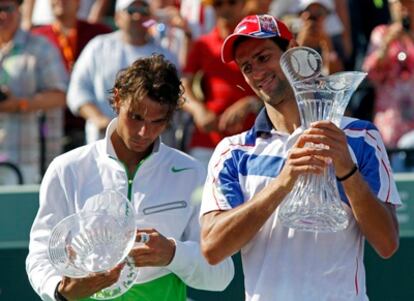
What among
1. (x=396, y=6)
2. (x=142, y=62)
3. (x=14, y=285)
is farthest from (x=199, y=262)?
(x=396, y=6)

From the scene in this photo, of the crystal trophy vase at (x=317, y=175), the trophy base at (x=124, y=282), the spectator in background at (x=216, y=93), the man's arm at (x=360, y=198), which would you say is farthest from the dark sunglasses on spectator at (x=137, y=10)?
the man's arm at (x=360, y=198)

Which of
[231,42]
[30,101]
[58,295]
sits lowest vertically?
[30,101]

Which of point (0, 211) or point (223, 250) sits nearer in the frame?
point (223, 250)

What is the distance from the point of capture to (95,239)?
13.2 ft

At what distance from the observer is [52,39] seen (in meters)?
8.21

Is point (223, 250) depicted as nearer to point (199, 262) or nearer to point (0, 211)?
point (199, 262)

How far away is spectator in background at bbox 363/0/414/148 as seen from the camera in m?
7.63

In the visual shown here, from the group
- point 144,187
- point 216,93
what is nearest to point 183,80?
point 216,93

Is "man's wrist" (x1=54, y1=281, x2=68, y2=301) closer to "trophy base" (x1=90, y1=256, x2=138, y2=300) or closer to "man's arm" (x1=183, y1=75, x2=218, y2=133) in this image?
"trophy base" (x1=90, y1=256, x2=138, y2=300)

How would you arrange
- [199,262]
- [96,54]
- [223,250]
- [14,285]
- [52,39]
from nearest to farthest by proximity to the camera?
[223,250], [199,262], [14,285], [96,54], [52,39]

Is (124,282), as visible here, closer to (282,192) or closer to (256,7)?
(282,192)

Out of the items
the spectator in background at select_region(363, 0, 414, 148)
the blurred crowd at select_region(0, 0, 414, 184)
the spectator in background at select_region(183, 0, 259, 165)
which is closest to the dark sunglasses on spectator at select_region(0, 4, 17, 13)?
the blurred crowd at select_region(0, 0, 414, 184)

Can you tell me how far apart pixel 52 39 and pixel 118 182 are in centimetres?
402

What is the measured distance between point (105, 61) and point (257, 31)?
3.64 m
